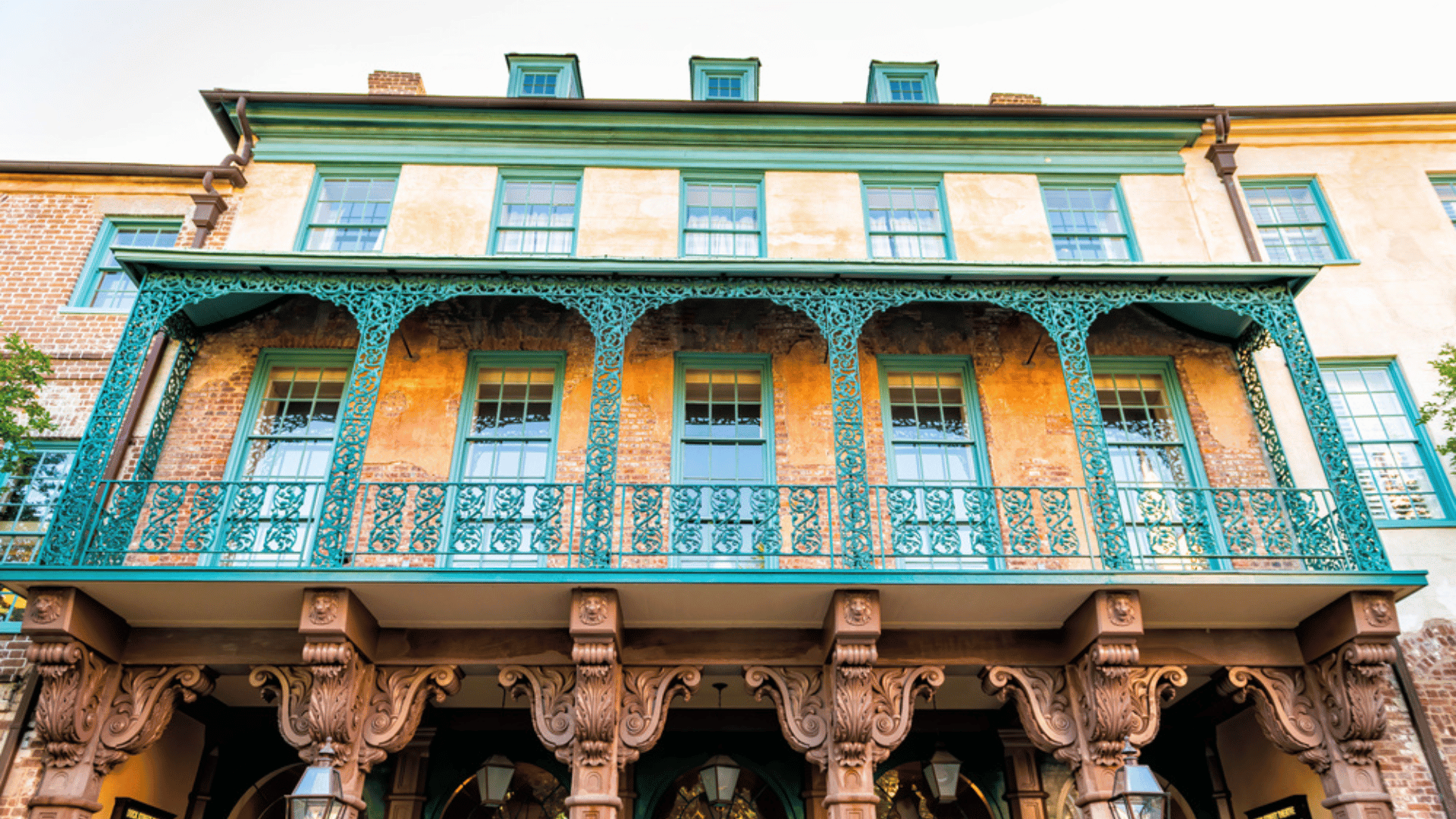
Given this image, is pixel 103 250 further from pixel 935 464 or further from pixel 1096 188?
pixel 1096 188

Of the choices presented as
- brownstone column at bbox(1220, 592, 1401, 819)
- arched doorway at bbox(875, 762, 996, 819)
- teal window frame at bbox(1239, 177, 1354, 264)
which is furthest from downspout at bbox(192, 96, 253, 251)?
teal window frame at bbox(1239, 177, 1354, 264)

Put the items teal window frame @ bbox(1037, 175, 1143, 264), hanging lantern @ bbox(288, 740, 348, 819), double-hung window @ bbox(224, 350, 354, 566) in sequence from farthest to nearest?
teal window frame @ bbox(1037, 175, 1143, 264) → double-hung window @ bbox(224, 350, 354, 566) → hanging lantern @ bbox(288, 740, 348, 819)

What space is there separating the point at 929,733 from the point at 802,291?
527 cm

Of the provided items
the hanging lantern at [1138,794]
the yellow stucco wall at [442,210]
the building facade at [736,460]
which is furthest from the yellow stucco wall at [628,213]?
the hanging lantern at [1138,794]

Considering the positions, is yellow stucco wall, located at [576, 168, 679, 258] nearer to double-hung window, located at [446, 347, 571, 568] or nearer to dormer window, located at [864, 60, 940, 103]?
double-hung window, located at [446, 347, 571, 568]

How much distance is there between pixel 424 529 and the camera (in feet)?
27.6

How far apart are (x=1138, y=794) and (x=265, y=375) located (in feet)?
31.5

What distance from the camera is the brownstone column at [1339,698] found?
26.8ft

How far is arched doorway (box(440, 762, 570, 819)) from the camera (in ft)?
34.5

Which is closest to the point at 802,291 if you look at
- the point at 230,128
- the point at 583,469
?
the point at 583,469

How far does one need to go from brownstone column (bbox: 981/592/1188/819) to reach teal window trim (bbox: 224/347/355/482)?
7.54 m

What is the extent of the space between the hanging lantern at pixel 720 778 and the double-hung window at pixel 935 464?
2.94 m

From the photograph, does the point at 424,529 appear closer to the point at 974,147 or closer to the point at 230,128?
the point at 230,128

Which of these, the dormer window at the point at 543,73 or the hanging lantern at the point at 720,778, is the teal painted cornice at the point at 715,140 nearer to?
the dormer window at the point at 543,73
